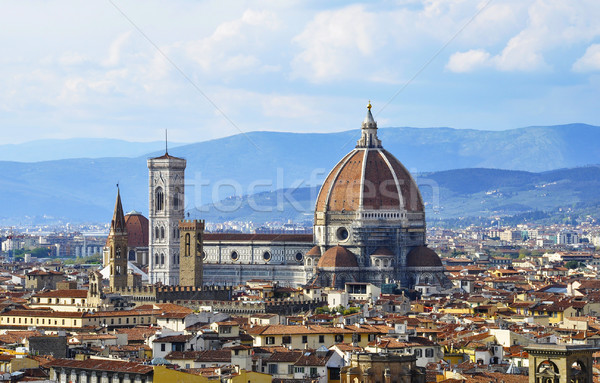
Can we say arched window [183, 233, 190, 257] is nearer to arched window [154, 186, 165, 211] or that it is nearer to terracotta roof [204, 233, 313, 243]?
arched window [154, 186, 165, 211]

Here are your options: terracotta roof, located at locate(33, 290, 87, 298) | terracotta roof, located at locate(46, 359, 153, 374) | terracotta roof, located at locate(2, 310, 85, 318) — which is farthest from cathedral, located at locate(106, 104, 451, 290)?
terracotta roof, located at locate(46, 359, 153, 374)

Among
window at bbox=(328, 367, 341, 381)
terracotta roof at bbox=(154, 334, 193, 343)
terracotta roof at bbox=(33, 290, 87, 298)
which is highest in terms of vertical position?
terracotta roof at bbox=(33, 290, 87, 298)

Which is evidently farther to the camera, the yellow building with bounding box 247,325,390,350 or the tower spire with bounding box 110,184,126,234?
the tower spire with bounding box 110,184,126,234

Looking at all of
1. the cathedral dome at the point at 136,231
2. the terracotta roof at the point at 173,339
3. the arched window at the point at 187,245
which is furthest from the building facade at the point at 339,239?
the terracotta roof at the point at 173,339

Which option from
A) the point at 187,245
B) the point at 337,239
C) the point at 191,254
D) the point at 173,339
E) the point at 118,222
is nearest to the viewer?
the point at 173,339

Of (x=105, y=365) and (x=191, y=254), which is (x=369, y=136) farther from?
(x=105, y=365)

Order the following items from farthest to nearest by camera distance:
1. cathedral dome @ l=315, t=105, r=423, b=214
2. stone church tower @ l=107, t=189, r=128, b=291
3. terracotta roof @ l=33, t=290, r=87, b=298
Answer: cathedral dome @ l=315, t=105, r=423, b=214 < stone church tower @ l=107, t=189, r=128, b=291 < terracotta roof @ l=33, t=290, r=87, b=298

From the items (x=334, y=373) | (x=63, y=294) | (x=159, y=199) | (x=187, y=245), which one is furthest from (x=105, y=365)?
(x=159, y=199)
